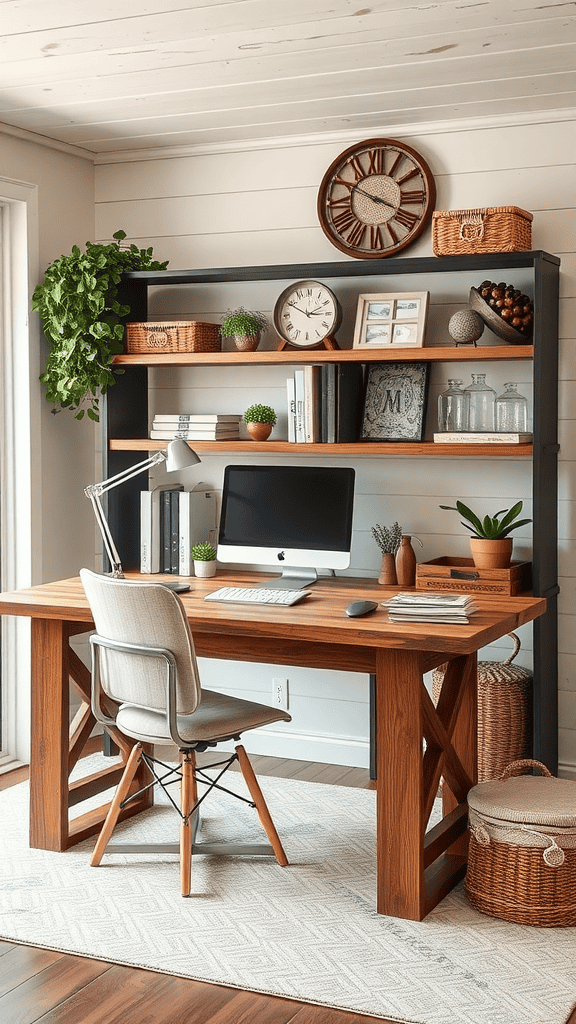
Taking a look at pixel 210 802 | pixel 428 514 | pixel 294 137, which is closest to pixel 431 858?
pixel 210 802

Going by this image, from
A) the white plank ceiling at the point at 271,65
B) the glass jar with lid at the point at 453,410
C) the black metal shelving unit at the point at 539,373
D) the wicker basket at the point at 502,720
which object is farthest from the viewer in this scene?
the glass jar with lid at the point at 453,410

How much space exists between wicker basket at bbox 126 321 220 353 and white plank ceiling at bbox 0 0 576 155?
29.3 inches

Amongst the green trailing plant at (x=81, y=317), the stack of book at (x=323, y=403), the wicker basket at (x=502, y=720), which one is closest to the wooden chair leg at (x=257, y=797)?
the wicker basket at (x=502, y=720)

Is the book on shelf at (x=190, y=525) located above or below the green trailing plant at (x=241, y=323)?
below

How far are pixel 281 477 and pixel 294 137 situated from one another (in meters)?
1.35

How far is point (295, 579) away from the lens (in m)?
3.87

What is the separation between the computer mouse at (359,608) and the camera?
10.2 feet

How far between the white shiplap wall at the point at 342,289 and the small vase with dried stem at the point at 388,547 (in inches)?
3.6

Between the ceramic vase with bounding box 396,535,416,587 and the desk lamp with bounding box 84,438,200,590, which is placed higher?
the desk lamp with bounding box 84,438,200,590

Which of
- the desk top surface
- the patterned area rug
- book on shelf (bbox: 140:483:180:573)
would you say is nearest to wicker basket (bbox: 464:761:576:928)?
the patterned area rug

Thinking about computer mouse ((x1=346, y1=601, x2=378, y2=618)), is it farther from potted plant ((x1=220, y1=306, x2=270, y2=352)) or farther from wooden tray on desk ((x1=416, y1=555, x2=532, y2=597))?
potted plant ((x1=220, y1=306, x2=270, y2=352))

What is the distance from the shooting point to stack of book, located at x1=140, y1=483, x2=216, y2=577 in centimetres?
416

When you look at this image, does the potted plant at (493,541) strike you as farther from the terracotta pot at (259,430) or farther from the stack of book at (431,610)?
the terracotta pot at (259,430)

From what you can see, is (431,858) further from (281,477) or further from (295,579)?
(281,477)
